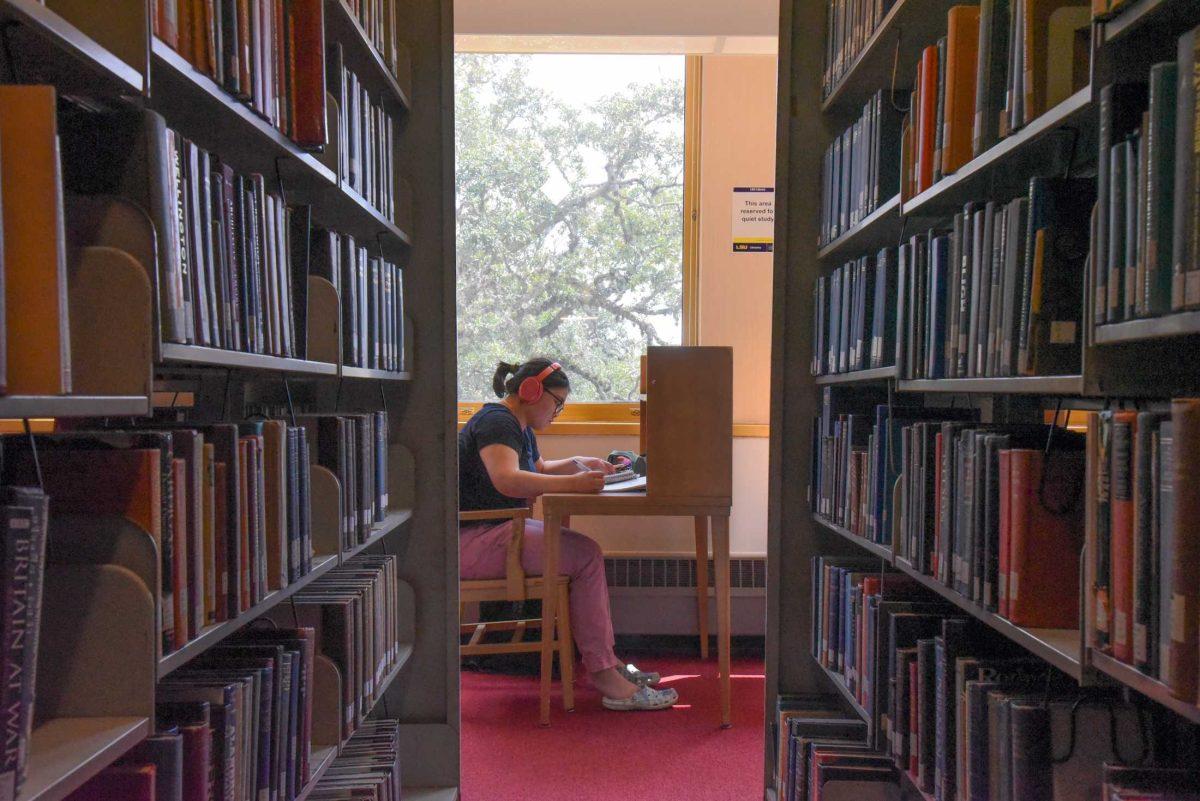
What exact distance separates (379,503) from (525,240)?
6.94 feet

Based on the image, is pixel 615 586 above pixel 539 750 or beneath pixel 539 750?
above

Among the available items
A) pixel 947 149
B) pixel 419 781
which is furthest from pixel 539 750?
pixel 947 149

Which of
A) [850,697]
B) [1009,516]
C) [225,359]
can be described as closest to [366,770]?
[850,697]

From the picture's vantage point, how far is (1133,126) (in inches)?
34.6

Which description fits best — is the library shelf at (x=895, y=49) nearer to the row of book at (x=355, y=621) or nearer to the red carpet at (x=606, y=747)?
the row of book at (x=355, y=621)

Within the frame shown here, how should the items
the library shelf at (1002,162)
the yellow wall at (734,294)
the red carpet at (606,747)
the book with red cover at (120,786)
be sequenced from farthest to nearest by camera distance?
the yellow wall at (734,294), the red carpet at (606,747), the library shelf at (1002,162), the book with red cover at (120,786)

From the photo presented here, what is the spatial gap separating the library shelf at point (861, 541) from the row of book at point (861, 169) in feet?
2.29

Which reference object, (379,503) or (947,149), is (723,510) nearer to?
(379,503)

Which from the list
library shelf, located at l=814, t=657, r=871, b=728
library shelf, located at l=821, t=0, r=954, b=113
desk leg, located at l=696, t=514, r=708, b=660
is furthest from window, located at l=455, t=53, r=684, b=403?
library shelf, located at l=814, t=657, r=871, b=728

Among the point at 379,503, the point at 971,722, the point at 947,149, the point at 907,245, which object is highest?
the point at 947,149

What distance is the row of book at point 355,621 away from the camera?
1681mm

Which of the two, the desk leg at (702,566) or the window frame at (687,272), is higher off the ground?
the window frame at (687,272)

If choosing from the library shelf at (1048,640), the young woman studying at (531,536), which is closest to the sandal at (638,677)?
the young woman studying at (531,536)

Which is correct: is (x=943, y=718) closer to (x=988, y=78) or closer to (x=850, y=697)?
(x=850, y=697)
